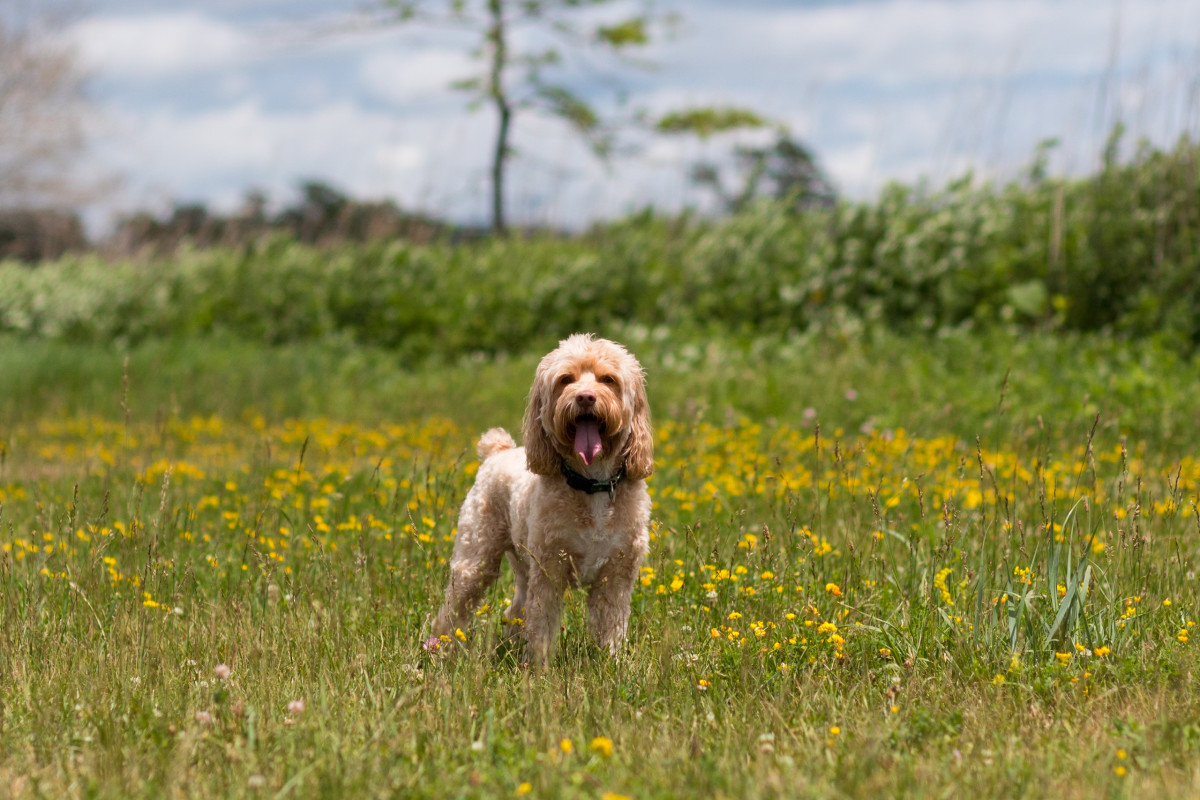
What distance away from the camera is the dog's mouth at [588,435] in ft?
12.5

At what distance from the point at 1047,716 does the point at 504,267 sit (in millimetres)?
12876

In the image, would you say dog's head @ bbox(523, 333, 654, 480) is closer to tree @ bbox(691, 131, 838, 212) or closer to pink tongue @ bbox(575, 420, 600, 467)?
pink tongue @ bbox(575, 420, 600, 467)

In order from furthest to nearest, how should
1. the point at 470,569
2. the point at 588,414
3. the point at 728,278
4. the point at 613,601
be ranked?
the point at 728,278 → the point at 470,569 → the point at 613,601 → the point at 588,414

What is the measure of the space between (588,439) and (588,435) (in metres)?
0.02

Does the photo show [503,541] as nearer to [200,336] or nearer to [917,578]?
[917,578]

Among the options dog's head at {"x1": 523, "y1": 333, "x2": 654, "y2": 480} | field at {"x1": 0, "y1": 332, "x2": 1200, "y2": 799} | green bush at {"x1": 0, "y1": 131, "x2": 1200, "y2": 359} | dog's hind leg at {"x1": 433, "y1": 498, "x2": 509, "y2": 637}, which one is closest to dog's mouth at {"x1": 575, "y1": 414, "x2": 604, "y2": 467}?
dog's head at {"x1": 523, "y1": 333, "x2": 654, "y2": 480}

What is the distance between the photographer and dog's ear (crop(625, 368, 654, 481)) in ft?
13.2

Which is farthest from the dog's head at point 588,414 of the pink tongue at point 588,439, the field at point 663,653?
the field at point 663,653

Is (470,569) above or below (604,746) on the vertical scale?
below

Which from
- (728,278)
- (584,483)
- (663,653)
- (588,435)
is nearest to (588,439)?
(588,435)

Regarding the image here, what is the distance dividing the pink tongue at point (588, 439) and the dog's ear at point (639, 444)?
184 mm

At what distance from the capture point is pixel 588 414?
384 centimetres

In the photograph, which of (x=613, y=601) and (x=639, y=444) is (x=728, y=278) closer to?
(x=639, y=444)

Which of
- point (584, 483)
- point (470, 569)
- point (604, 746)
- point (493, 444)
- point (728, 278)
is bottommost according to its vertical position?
point (728, 278)
